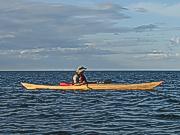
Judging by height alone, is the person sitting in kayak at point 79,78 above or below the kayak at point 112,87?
above

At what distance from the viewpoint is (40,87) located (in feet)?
182

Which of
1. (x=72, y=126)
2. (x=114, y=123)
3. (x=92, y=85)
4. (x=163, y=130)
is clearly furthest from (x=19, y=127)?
(x=92, y=85)

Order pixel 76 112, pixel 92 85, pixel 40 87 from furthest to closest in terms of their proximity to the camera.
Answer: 1. pixel 40 87
2. pixel 92 85
3. pixel 76 112

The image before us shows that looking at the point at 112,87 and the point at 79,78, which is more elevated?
the point at 79,78

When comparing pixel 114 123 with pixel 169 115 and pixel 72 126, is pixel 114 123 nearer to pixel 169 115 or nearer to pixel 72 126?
pixel 72 126

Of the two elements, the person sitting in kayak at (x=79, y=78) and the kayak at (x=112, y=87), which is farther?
the kayak at (x=112, y=87)

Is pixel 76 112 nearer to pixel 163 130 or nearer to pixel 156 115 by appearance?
pixel 156 115

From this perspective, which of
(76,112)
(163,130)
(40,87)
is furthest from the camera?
(40,87)

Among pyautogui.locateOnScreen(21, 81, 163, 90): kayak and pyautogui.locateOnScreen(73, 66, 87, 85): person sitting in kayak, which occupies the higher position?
pyautogui.locateOnScreen(73, 66, 87, 85): person sitting in kayak

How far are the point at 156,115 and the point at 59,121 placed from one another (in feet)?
20.8

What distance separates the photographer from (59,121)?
24812mm

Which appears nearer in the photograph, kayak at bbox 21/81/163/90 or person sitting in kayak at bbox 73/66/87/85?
person sitting in kayak at bbox 73/66/87/85

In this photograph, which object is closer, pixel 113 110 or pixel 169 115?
pixel 169 115

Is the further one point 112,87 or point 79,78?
point 112,87
